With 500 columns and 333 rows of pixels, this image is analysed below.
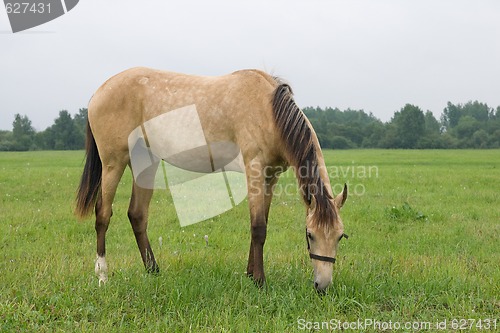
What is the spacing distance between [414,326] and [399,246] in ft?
10.7

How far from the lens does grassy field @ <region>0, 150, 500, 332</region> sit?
12.1 ft

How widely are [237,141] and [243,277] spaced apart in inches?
61.9

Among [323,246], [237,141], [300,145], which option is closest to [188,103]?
[237,141]

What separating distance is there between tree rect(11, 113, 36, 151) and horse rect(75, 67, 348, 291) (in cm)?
8471

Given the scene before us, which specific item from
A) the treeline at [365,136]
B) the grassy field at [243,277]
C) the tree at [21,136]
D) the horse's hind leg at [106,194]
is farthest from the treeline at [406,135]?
the horse's hind leg at [106,194]

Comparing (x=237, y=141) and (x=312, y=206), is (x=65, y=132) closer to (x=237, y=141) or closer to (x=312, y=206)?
(x=237, y=141)

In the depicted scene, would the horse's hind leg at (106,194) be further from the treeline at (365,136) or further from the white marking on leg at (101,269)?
the treeline at (365,136)

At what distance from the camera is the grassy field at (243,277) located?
370 cm

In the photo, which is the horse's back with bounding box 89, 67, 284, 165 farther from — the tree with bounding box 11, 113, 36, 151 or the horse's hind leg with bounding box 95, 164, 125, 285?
the tree with bounding box 11, 113, 36, 151

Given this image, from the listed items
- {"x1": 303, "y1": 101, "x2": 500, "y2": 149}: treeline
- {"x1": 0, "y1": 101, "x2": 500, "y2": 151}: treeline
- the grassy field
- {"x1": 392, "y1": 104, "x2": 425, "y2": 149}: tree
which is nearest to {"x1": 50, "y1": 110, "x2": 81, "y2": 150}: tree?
{"x1": 0, "y1": 101, "x2": 500, "y2": 151}: treeline

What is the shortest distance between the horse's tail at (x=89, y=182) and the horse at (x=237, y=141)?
1cm

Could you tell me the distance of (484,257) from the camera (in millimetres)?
6000

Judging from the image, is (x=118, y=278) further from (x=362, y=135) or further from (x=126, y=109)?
(x=362, y=135)

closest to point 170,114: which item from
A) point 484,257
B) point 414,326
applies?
point 414,326
